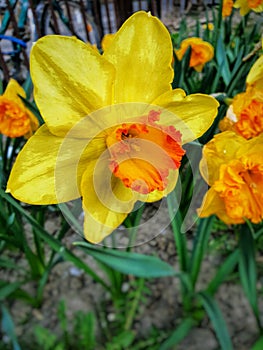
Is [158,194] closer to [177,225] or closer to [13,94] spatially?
[177,225]

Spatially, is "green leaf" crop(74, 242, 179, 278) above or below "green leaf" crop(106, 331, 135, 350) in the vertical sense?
above

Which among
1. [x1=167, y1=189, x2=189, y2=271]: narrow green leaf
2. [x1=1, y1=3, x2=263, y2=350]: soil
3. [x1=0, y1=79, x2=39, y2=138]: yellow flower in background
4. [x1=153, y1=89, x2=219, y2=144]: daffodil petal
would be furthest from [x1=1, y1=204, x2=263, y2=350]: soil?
[x1=153, y1=89, x2=219, y2=144]: daffodil petal

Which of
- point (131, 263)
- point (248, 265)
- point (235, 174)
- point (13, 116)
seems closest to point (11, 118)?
point (13, 116)

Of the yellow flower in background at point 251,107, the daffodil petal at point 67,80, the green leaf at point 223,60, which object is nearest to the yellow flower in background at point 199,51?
the green leaf at point 223,60

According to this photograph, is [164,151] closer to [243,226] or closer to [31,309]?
[243,226]

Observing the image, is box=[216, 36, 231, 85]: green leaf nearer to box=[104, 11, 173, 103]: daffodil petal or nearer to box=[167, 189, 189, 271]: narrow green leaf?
box=[167, 189, 189, 271]: narrow green leaf

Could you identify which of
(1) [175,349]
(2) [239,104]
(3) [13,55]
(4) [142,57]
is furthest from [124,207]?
(3) [13,55]

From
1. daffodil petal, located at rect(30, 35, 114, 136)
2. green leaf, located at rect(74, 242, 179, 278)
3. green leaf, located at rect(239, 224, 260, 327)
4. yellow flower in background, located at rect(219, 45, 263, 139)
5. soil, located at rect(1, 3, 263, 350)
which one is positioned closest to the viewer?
daffodil petal, located at rect(30, 35, 114, 136)
